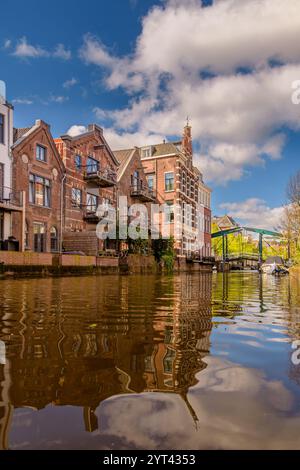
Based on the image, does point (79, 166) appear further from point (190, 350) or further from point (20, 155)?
point (190, 350)

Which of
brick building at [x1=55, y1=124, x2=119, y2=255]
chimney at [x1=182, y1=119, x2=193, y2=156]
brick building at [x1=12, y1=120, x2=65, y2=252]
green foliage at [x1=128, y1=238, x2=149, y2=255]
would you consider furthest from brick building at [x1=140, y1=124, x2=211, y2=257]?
brick building at [x1=12, y1=120, x2=65, y2=252]

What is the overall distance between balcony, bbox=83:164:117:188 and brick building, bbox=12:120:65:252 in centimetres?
284

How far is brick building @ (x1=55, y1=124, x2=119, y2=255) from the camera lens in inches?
1127

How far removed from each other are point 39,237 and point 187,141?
30197mm

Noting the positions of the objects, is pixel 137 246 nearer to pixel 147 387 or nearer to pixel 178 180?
pixel 178 180

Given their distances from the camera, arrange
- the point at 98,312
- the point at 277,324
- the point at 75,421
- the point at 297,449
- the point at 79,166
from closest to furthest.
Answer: the point at 297,449
the point at 75,421
the point at 277,324
the point at 98,312
the point at 79,166

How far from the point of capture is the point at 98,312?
573cm

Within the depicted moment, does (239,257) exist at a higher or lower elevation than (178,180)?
lower

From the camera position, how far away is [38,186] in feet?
87.6

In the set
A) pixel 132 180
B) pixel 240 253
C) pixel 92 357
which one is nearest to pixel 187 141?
pixel 132 180

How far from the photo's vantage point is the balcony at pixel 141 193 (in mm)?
39062
